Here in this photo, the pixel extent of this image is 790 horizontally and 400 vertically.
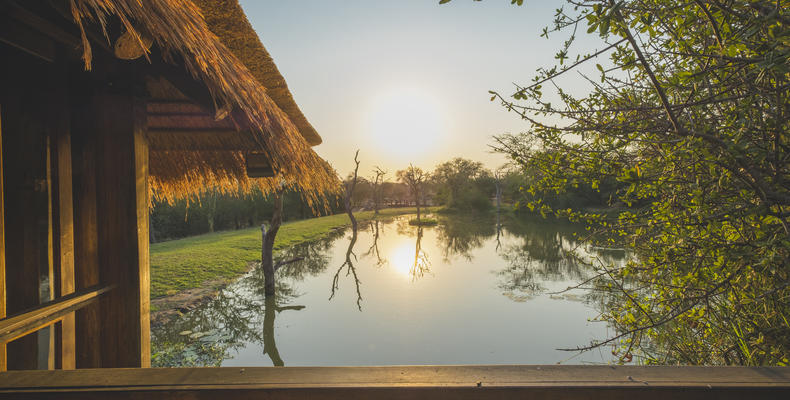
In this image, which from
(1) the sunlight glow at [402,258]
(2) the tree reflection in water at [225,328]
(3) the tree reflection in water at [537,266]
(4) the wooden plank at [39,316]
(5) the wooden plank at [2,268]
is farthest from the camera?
(1) the sunlight glow at [402,258]

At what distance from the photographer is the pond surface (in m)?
4.69

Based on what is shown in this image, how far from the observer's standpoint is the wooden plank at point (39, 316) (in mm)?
1050

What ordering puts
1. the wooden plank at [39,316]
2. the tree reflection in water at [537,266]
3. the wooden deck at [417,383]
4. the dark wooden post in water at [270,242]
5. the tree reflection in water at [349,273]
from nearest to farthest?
the wooden deck at [417,383], the wooden plank at [39,316], the dark wooden post in water at [270,242], the tree reflection in water at [349,273], the tree reflection in water at [537,266]

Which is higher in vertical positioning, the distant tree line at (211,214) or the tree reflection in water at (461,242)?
the distant tree line at (211,214)

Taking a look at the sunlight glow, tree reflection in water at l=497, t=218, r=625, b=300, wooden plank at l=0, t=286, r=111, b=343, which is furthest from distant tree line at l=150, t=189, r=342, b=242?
wooden plank at l=0, t=286, r=111, b=343

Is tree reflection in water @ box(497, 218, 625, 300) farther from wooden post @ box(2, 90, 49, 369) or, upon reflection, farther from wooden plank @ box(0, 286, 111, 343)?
wooden post @ box(2, 90, 49, 369)

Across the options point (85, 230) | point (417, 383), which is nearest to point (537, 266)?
point (417, 383)

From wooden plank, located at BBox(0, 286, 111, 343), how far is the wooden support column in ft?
0.56

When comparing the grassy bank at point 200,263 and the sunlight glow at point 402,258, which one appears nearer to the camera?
the grassy bank at point 200,263

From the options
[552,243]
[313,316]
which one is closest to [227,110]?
[313,316]

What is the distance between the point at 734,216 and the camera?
64.4 inches

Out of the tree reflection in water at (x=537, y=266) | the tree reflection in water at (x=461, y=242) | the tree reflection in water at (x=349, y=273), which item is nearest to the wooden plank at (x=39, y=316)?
the tree reflection in water at (x=349, y=273)

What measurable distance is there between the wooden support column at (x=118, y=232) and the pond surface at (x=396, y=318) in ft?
10.2

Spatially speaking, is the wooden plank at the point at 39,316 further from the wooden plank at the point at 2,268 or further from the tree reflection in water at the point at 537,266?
the tree reflection in water at the point at 537,266
